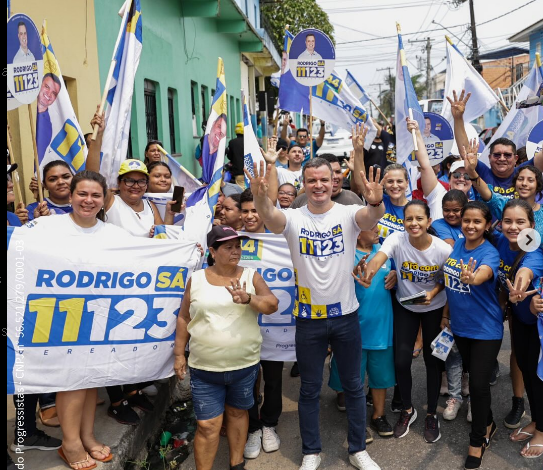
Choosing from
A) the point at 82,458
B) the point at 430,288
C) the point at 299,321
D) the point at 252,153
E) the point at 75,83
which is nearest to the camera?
the point at 82,458

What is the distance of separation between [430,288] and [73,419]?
2.68 metres

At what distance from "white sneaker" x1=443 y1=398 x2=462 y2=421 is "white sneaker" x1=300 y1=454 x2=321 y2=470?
1238 mm

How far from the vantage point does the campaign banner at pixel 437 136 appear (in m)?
6.79

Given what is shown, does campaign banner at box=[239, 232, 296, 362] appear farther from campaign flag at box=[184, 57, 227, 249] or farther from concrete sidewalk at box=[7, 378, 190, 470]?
concrete sidewalk at box=[7, 378, 190, 470]

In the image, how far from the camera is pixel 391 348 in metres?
4.42

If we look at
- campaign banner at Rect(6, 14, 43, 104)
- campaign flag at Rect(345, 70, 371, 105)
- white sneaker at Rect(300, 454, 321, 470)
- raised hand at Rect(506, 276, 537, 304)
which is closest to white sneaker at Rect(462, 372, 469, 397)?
raised hand at Rect(506, 276, 537, 304)

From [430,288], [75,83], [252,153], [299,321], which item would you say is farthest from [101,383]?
[75,83]

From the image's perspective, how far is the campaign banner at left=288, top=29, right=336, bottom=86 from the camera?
6.78 meters

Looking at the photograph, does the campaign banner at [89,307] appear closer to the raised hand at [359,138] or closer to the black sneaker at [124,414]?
the black sneaker at [124,414]

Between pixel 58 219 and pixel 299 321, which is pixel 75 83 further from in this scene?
pixel 299 321

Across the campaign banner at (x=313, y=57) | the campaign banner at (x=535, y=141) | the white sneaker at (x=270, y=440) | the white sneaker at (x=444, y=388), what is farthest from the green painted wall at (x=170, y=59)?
the white sneaker at (x=444, y=388)

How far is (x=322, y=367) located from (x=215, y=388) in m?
0.78

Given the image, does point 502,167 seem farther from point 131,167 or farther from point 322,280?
point 131,167

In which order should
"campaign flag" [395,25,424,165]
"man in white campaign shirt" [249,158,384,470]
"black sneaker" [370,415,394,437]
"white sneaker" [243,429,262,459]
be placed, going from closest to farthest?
1. "man in white campaign shirt" [249,158,384,470]
2. "white sneaker" [243,429,262,459]
3. "black sneaker" [370,415,394,437]
4. "campaign flag" [395,25,424,165]
